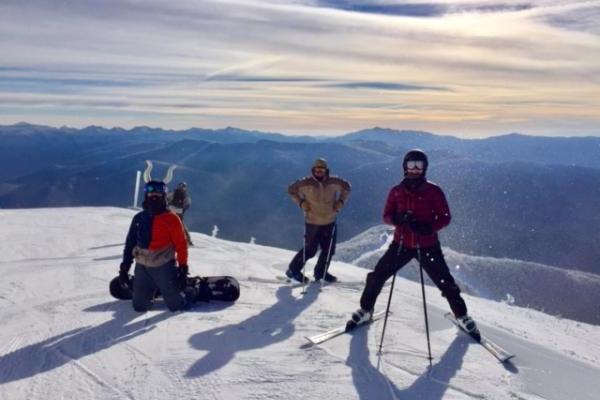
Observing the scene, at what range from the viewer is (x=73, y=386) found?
16.0 feet

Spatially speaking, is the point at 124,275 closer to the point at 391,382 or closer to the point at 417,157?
the point at 391,382

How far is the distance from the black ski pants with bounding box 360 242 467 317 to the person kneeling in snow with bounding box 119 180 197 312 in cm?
260

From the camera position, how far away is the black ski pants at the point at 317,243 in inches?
376

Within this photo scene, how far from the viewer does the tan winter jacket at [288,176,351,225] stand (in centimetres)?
938

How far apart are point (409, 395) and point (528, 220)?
203677mm

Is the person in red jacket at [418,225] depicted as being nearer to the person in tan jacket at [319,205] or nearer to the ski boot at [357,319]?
the ski boot at [357,319]

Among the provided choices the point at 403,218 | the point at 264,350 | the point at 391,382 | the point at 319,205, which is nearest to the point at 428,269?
the point at 403,218

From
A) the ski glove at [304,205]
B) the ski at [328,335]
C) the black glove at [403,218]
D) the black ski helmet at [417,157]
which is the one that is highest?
the black ski helmet at [417,157]

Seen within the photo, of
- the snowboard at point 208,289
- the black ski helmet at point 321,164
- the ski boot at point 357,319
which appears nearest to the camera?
the ski boot at point 357,319

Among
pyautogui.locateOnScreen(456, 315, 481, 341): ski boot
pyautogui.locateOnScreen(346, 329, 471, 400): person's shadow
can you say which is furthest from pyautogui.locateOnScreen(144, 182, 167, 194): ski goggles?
pyautogui.locateOnScreen(456, 315, 481, 341): ski boot

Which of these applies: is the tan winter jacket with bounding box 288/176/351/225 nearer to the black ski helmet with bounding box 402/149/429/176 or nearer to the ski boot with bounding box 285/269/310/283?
the ski boot with bounding box 285/269/310/283

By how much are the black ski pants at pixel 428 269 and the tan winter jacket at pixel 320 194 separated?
2.85 m

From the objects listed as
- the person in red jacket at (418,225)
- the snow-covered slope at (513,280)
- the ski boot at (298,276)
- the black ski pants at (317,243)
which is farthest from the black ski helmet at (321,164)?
the snow-covered slope at (513,280)

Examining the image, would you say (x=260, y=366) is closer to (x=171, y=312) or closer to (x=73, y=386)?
(x=73, y=386)
